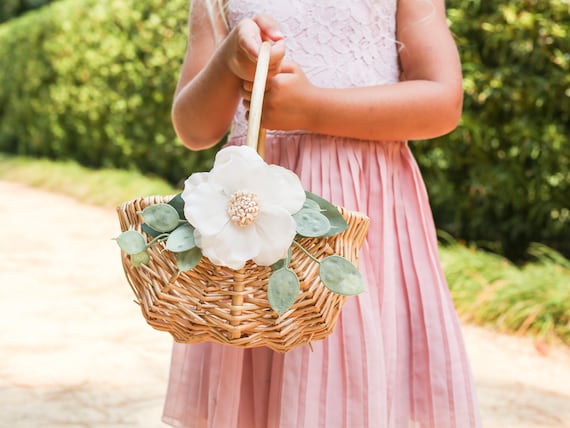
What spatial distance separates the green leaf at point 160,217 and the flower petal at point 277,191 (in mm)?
110

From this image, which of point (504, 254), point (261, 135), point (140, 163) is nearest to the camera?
A: point (261, 135)

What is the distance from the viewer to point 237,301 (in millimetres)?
919

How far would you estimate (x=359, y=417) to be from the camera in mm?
1191

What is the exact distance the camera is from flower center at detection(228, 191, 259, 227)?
3.07 ft

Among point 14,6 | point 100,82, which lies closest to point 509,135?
point 100,82

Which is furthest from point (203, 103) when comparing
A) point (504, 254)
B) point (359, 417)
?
point (504, 254)

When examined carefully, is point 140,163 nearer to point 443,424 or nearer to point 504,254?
point 504,254

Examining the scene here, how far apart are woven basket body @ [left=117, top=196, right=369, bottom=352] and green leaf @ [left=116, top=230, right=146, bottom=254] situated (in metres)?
0.02

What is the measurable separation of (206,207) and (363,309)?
16.2 inches

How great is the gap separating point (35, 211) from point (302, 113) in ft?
21.0

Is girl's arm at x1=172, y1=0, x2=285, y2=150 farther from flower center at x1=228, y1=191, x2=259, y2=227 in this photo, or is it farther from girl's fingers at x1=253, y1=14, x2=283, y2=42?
flower center at x1=228, y1=191, x2=259, y2=227

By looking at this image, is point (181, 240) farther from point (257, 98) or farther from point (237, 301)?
point (257, 98)

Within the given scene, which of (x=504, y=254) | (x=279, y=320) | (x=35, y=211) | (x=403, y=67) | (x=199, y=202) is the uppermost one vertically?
(x=403, y=67)

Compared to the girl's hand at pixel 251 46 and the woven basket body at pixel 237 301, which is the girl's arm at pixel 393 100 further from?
the woven basket body at pixel 237 301
